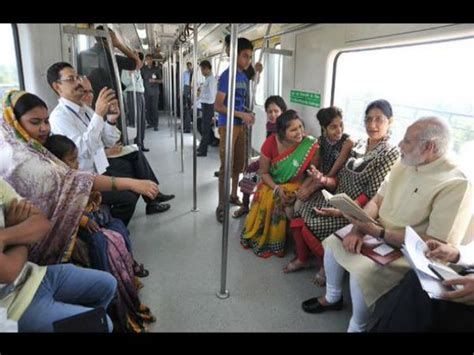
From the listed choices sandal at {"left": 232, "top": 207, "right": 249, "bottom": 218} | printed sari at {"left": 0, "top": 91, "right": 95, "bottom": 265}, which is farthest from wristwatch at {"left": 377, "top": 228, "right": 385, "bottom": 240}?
sandal at {"left": 232, "top": 207, "right": 249, "bottom": 218}


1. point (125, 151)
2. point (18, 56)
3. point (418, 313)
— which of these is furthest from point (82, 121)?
point (418, 313)

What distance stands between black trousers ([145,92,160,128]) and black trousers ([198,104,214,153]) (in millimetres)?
2086

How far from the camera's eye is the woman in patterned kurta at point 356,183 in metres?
2.07

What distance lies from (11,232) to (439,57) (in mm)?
2610

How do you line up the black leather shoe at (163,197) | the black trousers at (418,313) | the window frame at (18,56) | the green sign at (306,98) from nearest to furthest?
the black trousers at (418,313) → the window frame at (18,56) → the green sign at (306,98) → the black leather shoe at (163,197)

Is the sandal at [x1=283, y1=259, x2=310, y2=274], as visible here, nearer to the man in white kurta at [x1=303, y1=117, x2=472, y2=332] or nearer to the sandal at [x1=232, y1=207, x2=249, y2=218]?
the man in white kurta at [x1=303, y1=117, x2=472, y2=332]

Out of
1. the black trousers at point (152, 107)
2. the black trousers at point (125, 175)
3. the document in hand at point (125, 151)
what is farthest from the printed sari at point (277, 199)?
the black trousers at point (152, 107)

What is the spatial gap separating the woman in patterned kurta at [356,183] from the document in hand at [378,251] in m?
0.36

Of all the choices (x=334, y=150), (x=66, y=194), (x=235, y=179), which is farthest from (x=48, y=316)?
(x=235, y=179)

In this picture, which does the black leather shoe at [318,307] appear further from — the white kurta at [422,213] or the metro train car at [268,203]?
the white kurta at [422,213]

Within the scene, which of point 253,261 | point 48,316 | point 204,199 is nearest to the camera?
point 48,316
